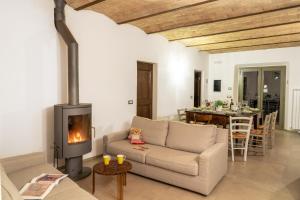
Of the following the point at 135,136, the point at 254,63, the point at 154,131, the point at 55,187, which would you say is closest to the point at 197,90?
the point at 254,63

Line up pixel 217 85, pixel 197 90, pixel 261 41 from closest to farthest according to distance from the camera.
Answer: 1. pixel 261 41
2. pixel 197 90
3. pixel 217 85

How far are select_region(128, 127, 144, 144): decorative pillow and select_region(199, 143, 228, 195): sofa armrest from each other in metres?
1.30

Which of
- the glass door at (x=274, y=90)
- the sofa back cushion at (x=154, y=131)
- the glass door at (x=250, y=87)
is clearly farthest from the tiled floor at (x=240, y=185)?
the glass door at (x=250, y=87)

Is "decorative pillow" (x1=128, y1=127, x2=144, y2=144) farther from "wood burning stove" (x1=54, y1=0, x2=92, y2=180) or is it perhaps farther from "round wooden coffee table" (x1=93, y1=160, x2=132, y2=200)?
"round wooden coffee table" (x1=93, y1=160, x2=132, y2=200)

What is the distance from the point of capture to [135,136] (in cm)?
399

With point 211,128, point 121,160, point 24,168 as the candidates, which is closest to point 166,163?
point 121,160

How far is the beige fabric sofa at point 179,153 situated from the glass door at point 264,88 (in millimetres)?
4670

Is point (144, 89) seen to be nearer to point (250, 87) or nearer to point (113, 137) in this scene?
point (113, 137)

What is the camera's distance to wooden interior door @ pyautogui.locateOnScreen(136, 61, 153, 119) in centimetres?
575

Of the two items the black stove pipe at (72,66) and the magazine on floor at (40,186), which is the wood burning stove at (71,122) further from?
the magazine on floor at (40,186)

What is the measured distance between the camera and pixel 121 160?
9.58 feet

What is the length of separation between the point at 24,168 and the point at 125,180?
1350mm

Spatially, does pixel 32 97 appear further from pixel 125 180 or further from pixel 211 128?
pixel 211 128

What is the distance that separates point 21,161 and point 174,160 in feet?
6.39
